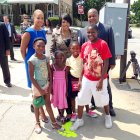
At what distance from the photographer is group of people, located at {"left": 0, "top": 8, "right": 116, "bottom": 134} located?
14.3 feet

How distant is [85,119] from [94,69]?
43.8 inches

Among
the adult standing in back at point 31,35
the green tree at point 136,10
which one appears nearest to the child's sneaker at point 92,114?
the adult standing in back at point 31,35

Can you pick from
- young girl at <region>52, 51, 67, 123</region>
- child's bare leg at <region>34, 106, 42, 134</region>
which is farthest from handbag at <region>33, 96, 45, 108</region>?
young girl at <region>52, 51, 67, 123</region>

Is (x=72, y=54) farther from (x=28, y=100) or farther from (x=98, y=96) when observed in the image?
(x=28, y=100)

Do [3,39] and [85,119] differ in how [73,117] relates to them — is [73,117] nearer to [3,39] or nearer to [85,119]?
[85,119]

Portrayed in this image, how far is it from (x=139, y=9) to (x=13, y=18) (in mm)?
37194

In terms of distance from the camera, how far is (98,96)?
177 inches

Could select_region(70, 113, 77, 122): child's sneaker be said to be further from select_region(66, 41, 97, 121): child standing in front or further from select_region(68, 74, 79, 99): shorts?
select_region(68, 74, 79, 99): shorts

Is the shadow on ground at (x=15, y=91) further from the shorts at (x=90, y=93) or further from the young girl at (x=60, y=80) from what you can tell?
the shorts at (x=90, y=93)

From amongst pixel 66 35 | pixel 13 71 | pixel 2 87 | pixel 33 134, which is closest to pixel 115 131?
pixel 33 134

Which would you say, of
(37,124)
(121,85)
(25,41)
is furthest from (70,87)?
(121,85)

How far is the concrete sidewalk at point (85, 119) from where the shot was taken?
4402 millimetres

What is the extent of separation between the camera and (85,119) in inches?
199

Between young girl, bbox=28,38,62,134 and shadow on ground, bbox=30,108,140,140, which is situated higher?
young girl, bbox=28,38,62,134
